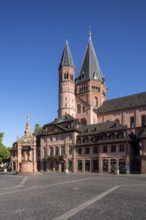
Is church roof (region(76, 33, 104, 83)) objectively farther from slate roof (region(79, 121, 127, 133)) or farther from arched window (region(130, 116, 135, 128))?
slate roof (region(79, 121, 127, 133))

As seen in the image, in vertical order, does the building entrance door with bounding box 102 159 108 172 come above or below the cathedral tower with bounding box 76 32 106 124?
below

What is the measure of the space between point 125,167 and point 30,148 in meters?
31.0

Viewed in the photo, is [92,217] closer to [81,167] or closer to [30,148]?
[81,167]

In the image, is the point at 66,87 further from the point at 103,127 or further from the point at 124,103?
the point at 103,127

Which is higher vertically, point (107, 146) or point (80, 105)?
point (80, 105)

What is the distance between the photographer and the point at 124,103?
8700 cm

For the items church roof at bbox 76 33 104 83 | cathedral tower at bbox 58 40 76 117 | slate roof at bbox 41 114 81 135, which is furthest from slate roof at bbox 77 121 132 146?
church roof at bbox 76 33 104 83

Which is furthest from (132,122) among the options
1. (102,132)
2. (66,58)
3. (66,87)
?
(66,58)

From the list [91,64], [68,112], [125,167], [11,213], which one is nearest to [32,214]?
[11,213]

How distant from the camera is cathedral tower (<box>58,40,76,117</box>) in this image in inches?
3725

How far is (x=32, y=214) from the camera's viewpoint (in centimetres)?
1326

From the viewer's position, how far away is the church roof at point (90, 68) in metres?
98.6

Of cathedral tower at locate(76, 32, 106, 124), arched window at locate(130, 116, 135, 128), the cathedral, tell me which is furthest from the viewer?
cathedral tower at locate(76, 32, 106, 124)

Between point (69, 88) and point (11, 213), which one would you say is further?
point (69, 88)
